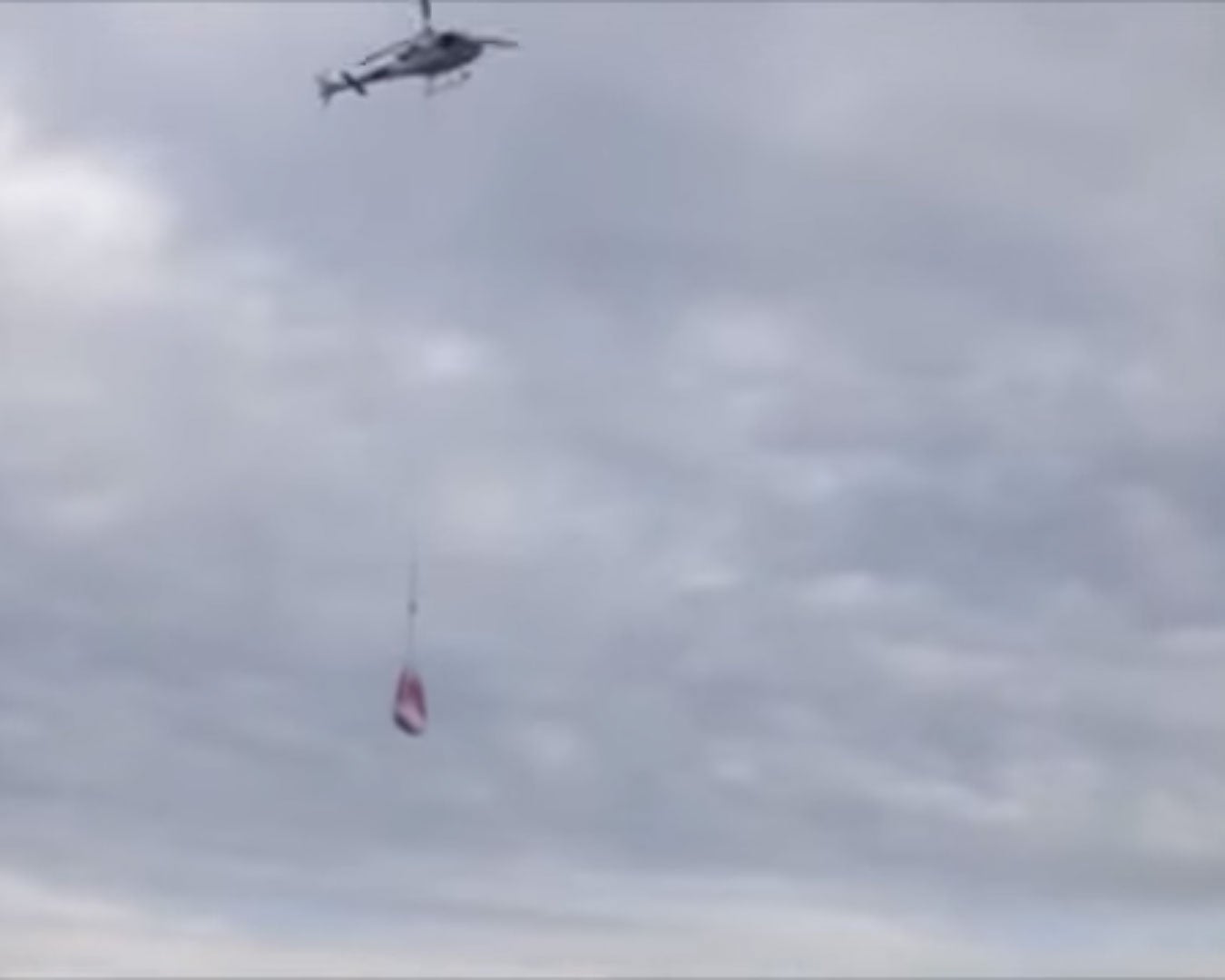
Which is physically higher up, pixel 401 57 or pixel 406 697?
pixel 401 57

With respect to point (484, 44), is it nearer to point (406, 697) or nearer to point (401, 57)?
point (401, 57)

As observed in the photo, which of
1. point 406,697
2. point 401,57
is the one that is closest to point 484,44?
point 401,57

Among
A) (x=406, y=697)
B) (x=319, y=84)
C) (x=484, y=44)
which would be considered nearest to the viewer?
(x=406, y=697)

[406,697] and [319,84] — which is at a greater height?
[319,84]

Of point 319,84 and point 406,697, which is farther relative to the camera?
point 319,84

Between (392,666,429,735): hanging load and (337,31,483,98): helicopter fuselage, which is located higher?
(337,31,483,98): helicopter fuselage

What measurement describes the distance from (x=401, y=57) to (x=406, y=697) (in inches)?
1556

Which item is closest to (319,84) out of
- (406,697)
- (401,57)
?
(401,57)

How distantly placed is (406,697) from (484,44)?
37.9m

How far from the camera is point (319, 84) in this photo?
460 ft

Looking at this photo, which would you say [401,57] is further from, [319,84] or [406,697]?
[406,697]

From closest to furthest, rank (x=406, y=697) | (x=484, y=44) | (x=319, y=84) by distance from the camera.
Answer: (x=406, y=697) → (x=484, y=44) → (x=319, y=84)

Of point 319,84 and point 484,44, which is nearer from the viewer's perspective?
point 484,44

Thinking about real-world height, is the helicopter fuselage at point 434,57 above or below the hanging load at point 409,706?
above
